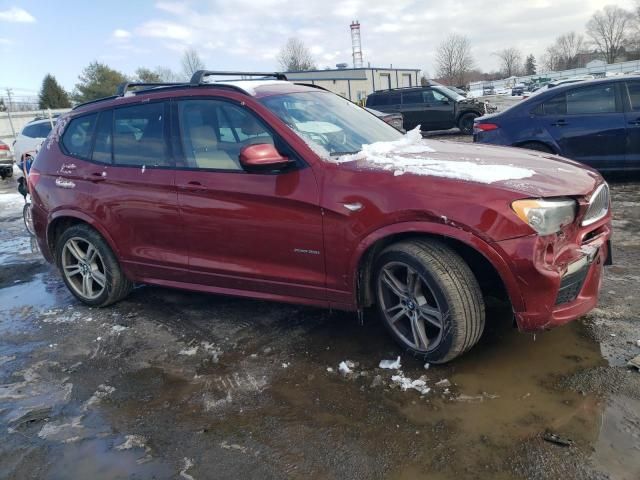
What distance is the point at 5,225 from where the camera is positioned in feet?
29.3

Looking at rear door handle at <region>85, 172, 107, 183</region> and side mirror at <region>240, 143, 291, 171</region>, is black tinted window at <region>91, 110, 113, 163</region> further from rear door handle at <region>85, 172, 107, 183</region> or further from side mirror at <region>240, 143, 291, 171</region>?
side mirror at <region>240, 143, 291, 171</region>

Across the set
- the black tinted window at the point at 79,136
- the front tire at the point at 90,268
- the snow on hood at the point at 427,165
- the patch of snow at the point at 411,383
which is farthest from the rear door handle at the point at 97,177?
the patch of snow at the point at 411,383

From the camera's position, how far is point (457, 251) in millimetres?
3109

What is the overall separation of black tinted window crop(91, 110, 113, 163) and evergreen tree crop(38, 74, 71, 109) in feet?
155

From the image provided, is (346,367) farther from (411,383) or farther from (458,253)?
(458,253)

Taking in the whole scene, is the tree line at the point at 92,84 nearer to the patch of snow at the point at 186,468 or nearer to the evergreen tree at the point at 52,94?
the evergreen tree at the point at 52,94

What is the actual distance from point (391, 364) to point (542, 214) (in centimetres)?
126

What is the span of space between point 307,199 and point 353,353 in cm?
106

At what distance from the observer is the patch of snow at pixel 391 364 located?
3220 millimetres

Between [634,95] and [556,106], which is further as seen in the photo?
[556,106]

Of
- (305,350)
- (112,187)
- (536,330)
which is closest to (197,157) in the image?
(112,187)

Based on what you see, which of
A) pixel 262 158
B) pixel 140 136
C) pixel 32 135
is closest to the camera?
pixel 262 158

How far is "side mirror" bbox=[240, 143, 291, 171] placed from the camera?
3.23 meters

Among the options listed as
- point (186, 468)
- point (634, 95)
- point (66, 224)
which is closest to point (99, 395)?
point (186, 468)
